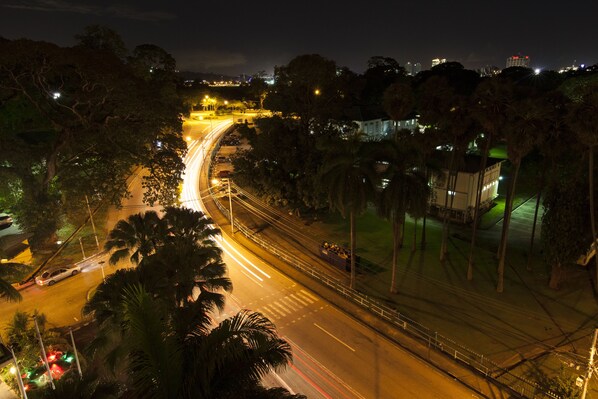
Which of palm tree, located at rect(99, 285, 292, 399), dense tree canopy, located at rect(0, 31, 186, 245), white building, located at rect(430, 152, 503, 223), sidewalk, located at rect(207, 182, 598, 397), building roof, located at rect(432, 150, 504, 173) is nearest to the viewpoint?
palm tree, located at rect(99, 285, 292, 399)

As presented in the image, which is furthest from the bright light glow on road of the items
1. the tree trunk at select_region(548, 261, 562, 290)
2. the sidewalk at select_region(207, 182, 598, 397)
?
the tree trunk at select_region(548, 261, 562, 290)

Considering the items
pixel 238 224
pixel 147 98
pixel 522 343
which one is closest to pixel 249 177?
pixel 238 224

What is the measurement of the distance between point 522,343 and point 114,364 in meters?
18.4

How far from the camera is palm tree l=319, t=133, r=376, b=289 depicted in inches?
786

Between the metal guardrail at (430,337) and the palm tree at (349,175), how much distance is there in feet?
18.0

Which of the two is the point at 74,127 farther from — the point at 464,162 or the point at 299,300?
the point at 464,162

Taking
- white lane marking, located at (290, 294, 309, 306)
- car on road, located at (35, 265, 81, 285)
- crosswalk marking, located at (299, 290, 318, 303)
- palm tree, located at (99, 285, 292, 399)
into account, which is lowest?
white lane marking, located at (290, 294, 309, 306)

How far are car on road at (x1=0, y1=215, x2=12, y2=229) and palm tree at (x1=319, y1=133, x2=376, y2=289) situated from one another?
24781 millimetres

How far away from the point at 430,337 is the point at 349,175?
8.59 meters

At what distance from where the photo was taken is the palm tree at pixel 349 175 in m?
20.0

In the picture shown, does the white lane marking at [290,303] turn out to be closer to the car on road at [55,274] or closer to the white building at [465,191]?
the car on road at [55,274]

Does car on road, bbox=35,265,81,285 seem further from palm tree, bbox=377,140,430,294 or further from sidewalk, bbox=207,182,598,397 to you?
palm tree, bbox=377,140,430,294

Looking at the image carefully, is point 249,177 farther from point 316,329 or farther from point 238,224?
point 316,329

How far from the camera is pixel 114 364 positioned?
8.12m
